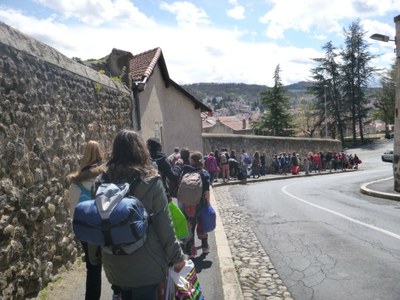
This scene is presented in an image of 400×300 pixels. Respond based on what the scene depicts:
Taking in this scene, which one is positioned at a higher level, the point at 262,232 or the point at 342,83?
the point at 342,83

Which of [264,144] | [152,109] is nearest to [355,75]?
[264,144]

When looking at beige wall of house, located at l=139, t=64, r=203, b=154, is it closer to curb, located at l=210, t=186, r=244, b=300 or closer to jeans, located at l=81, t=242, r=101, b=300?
curb, located at l=210, t=186, r=244, b=300

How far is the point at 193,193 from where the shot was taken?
5605mm

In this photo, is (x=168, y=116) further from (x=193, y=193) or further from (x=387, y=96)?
(x=387, y=96)

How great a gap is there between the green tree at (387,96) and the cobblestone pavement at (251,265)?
184ft

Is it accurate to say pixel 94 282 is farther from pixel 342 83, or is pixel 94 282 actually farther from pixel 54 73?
pixel 342 83

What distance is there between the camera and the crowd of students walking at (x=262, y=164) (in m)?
21.1

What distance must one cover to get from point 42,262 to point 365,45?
60.2 meters

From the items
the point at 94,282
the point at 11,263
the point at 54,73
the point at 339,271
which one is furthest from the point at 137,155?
the point at 339,271

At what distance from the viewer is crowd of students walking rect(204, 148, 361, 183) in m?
21.1

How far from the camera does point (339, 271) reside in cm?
548

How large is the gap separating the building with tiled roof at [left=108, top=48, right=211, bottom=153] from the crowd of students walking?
6.83 feet

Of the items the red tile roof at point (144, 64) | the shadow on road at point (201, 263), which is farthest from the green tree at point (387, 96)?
the shadow on road at point (201, 263)

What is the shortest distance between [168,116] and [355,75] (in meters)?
44.0
